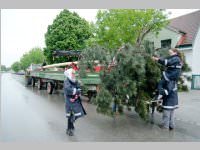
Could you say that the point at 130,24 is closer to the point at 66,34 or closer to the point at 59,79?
the point at 59,79

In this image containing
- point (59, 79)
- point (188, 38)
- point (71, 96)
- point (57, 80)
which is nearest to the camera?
point (71, 96)

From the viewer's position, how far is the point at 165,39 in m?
23.2

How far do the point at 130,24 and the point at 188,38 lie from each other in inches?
204

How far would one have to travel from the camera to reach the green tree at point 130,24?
1967 centimetres

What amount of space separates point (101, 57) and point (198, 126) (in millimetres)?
3410

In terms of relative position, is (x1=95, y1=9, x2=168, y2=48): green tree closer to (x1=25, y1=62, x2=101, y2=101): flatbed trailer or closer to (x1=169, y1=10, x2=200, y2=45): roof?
(x1=169, y1=10, x2=200, y2=45): roof

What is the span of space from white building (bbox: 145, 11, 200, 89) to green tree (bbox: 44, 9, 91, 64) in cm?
936

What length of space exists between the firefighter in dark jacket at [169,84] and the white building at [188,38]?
10.8 metres

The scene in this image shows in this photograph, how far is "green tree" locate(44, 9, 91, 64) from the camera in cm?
2881

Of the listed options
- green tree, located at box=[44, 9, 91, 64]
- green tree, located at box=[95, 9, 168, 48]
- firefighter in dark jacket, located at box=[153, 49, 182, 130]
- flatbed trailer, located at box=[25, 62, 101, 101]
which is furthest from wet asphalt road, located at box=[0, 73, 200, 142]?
green tree, located at box=[44, 9, 91, 64]

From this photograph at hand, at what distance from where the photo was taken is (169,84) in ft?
21.0

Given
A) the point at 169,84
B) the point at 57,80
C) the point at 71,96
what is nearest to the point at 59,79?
the point at 57,80

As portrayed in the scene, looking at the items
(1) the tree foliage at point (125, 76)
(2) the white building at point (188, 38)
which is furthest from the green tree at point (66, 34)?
(1) the tree foliage at point (125, 76)

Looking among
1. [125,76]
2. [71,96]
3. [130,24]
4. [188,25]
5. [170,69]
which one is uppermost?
[188,25]
